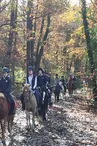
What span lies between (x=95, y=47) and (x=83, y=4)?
11.0 feet

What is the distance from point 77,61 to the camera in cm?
6706

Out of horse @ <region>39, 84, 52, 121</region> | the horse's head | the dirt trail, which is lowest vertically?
the dirt trail

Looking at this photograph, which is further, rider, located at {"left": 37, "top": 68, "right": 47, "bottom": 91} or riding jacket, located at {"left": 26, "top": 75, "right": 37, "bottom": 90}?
rider, located at {"left": 37, "top": 68, "right": 47, "bottom": 91}

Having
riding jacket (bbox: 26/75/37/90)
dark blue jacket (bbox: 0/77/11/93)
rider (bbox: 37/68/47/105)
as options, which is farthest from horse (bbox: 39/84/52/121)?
dark blue jacket (bbox: 0/77/11/93)

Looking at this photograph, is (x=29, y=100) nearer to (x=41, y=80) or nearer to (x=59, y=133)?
(x=59, y=133)

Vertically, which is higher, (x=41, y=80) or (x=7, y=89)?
(x=41, y=80)

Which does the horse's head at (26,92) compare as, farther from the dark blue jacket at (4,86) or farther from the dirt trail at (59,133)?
the dark blue jacket at (4,86)

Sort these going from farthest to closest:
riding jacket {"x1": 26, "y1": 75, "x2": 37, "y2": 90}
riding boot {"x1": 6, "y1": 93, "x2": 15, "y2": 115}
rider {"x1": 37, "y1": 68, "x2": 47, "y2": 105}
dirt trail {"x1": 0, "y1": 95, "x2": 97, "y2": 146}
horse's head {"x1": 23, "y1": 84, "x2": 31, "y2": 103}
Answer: rider {"x1": 37, "y1": 68, "x2": 47, "y2": 105} → riding jacket {"x1": 26, "y1": 75, "x2": 37, "y2": 90} → horse's head {"x1": 23, "y1": 84, "x2": 31, "y2": 103} → riding boot {"x1": 6, "y1": 93, "x2": 15, "y2": 115} → dirt trail {"x1": 0, "y1": 95, "x2": 97, "y2": 146}

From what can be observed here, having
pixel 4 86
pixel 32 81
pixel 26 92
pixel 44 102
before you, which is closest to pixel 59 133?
pixel 26 92

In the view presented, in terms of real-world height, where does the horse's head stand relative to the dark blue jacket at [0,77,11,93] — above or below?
below

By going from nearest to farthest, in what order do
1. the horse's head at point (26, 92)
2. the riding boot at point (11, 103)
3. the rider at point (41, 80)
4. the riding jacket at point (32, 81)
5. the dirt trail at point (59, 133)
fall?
1. the dirt trail at point (59, 133)
2. the riding boot at point (11, 103)
3. the horse's head at point (26, 92)
4. the riding jacket at point (32, 81)
5. the rider at point (41, 80)

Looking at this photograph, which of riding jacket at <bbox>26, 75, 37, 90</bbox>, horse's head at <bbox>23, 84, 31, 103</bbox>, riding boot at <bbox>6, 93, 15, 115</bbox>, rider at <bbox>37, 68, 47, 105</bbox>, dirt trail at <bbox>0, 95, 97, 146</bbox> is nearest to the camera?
dirt trail at <bbox>0, 95, 97, 146</bbox>

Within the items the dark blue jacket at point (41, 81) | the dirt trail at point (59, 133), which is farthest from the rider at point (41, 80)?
the dirt trail at point (59, 133)

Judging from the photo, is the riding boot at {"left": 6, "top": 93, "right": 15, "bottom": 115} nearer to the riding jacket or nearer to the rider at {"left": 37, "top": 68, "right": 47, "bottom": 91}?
the riding jacket
